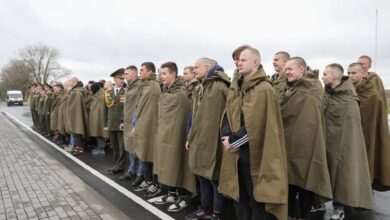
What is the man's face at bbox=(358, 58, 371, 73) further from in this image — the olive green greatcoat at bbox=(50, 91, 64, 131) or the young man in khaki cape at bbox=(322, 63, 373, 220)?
the olive green greatcoat at bbox=(50, 91, 64, 131)

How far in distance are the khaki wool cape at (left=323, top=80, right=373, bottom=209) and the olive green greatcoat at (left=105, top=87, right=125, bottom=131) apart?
4.42 metres

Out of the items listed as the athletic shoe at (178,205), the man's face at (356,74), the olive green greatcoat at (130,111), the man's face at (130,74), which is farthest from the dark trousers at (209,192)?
the man's face at (130,74)

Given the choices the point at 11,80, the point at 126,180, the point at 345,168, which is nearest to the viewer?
the point at 345,168

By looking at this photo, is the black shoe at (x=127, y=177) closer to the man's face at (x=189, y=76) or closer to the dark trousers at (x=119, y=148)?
the dark trousers at (x=119, y=148)

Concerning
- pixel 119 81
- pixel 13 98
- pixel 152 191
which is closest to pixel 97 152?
pixel 119 81

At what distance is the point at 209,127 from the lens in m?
4.59

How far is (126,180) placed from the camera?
23.1 ft

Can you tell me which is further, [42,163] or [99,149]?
[99,149]

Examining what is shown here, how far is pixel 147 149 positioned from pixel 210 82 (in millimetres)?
1970

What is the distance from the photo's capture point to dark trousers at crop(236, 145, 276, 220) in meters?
3.79

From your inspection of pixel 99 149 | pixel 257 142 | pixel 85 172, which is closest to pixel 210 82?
pixel 257 142

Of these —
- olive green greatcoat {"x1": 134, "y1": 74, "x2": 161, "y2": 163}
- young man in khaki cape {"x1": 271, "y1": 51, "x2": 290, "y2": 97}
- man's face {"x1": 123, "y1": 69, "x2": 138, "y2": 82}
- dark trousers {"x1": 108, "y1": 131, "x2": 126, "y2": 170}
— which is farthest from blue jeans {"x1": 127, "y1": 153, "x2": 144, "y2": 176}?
young man in khaki cape {"x1": 271, "y1": 51, "x2": 290, "y2": 97}

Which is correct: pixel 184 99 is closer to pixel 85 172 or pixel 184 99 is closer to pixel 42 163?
pixel 85 172

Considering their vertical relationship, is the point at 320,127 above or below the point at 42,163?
above
